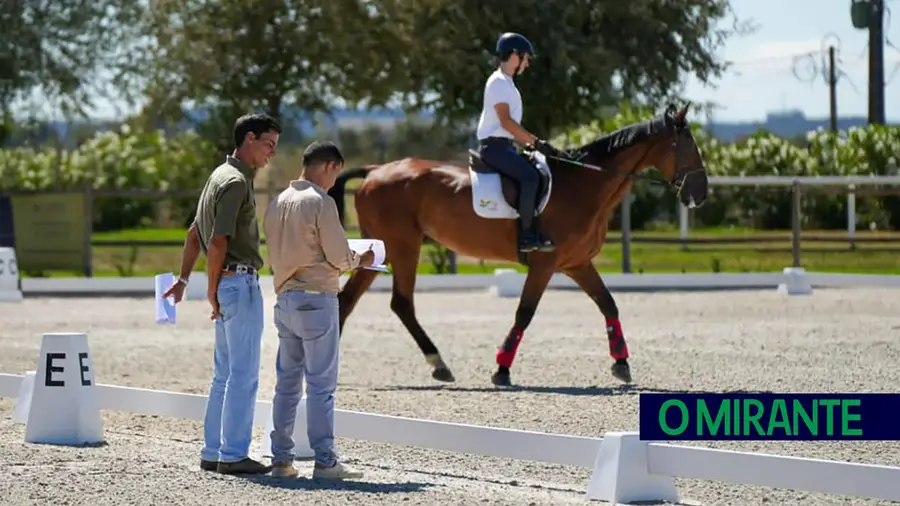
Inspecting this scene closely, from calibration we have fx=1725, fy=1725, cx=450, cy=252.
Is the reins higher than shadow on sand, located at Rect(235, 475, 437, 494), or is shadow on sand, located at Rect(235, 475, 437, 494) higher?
the reins

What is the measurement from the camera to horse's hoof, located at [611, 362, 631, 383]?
41.2ft

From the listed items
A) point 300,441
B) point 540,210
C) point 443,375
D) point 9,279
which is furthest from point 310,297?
point 9,279

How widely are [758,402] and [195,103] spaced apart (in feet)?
85.1

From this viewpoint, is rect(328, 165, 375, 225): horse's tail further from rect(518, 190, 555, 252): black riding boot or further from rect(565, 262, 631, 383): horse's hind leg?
rect(565, 262, 631, 383): horse's hind leg

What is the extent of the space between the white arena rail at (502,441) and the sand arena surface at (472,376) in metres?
0.16

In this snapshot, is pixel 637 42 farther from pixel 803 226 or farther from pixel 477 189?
pixel 477 189

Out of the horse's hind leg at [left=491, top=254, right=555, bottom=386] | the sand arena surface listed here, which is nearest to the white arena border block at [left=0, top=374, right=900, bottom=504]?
the sand arena surface

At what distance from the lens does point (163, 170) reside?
159 ft

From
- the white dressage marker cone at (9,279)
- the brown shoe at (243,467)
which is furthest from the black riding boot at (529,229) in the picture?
the white dressage marker cone at (9,279)

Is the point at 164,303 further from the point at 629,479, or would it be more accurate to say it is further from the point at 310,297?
the point at 629,479

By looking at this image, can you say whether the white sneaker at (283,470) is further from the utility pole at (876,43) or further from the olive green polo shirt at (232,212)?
the utility pole at (876,43)

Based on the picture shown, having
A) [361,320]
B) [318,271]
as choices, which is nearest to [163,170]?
[361,320]

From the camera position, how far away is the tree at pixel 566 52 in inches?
1287

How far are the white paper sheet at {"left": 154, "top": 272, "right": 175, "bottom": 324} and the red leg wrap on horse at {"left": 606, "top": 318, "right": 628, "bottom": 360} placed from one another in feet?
14.7
